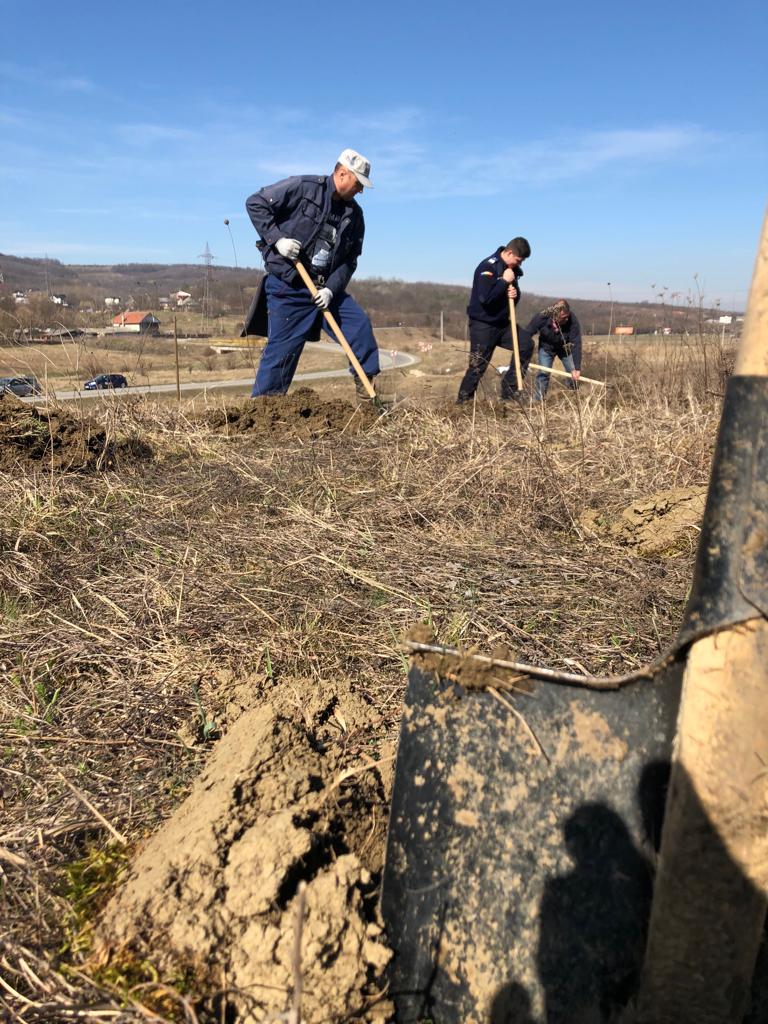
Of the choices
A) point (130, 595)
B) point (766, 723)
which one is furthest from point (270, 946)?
point (130, 595)

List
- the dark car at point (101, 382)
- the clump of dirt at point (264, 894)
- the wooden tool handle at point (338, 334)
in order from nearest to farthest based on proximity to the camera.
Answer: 1. the clump of dirt at point (264, 894)
2. the dark car at point (101, 382)
3. the wooden tool handle at point (338, 334)

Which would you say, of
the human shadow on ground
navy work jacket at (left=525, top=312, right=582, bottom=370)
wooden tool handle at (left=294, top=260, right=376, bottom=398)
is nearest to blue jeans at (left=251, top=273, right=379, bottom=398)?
wooden tool handle at (left=294, top=260, right=376, bottom=398)

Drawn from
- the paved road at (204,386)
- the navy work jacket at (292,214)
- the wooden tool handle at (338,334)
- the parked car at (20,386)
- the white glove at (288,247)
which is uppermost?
the navy work jacket at (292,214)

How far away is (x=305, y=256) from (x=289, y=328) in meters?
0.66

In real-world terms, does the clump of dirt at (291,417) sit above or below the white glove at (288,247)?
below

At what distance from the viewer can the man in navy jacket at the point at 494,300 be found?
777cm

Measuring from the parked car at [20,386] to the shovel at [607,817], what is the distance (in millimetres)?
4144

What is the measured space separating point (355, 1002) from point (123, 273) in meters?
122

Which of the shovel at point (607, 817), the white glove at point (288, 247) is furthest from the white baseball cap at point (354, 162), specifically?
the shovel at point (607, 817)

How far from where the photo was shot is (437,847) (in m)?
1.15

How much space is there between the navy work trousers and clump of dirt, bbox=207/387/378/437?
194 centimetres

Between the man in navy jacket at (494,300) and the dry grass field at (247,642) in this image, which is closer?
the dry grass field at (247,642)

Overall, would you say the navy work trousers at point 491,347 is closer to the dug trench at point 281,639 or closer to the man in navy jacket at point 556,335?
the man in navy jacket at point 556,335

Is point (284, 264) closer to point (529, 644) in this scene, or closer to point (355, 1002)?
point (529, 644)
